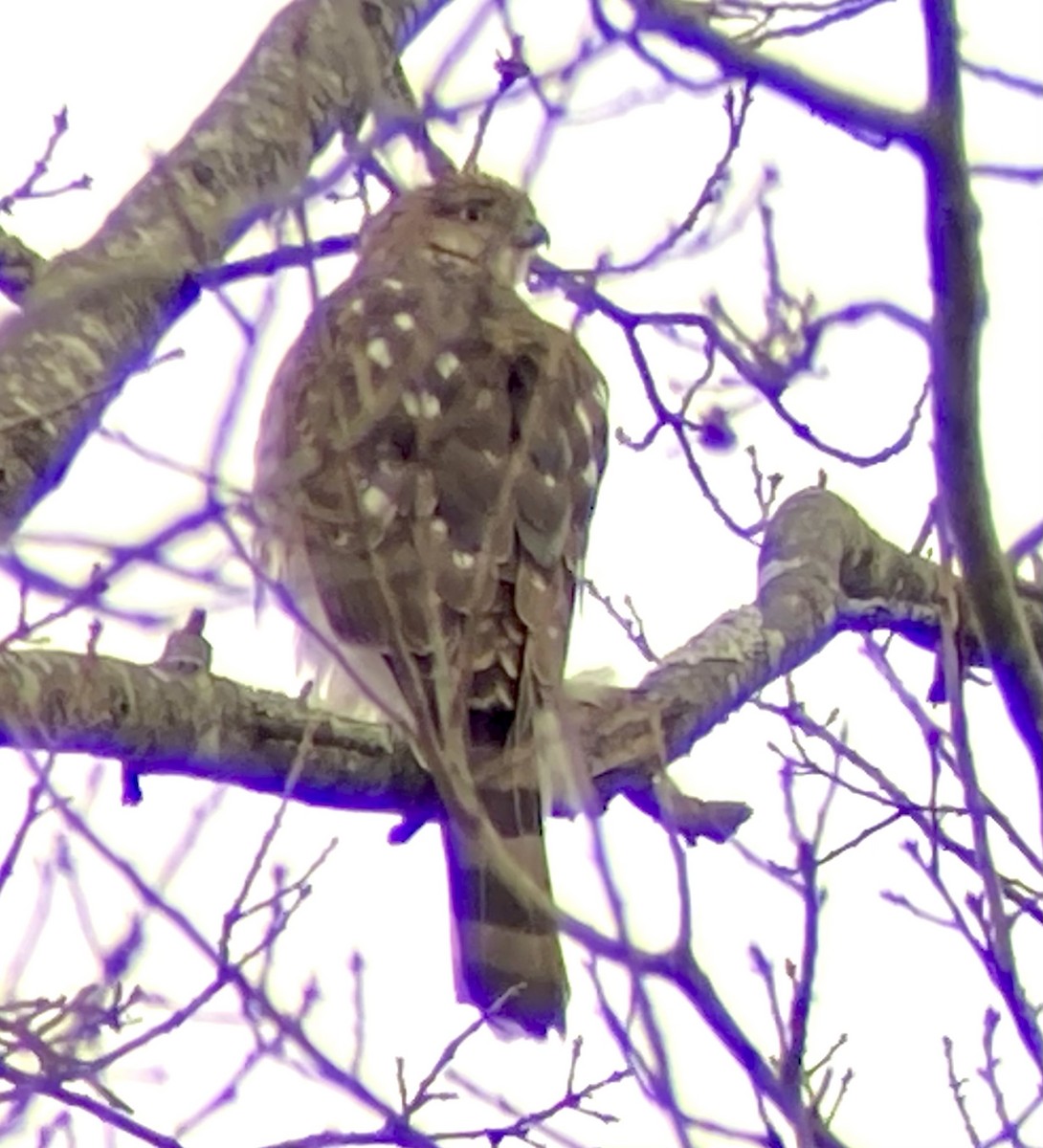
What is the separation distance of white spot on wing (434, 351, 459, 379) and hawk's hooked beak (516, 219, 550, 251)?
0.87 metres

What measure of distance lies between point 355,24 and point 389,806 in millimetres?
1402

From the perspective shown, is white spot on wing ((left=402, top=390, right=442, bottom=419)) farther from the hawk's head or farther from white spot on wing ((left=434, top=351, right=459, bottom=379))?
the hawk's head

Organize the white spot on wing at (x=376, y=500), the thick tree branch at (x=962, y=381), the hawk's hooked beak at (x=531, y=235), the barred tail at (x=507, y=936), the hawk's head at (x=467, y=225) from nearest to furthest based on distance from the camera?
the thick tree branch at (x=962, y=381) < the barred tail at (x=507, y=936) < the white spot on wing at (x=376, y=500) < the hawk's head at (x=467, y=225) < the hawk's hooked beak at (x=531, y=235)

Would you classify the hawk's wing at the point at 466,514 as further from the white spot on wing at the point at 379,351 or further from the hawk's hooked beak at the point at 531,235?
the hawk's hooked beak at the point at 531,235

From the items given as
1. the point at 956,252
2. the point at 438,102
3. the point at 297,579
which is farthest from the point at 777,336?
the point at 297,579

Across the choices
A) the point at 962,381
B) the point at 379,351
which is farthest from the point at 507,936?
the point at 962,381

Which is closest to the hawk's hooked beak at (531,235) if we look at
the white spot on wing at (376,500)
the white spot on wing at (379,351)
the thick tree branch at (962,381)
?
the white spot on wing at (379,351)

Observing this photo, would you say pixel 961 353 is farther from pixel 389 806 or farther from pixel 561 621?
pixel 561 621

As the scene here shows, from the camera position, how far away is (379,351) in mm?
4504

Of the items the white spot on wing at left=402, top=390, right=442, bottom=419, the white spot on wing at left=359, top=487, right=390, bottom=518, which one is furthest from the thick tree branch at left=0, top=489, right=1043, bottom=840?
the white spot on wing at left=402, top=390, right=442, bottom=419

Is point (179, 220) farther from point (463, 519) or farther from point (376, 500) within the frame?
point (463, 519)

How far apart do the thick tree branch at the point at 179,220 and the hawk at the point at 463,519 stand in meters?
0.23

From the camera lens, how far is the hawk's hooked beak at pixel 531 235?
5.29 metres

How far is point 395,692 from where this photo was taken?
3.98 meters
